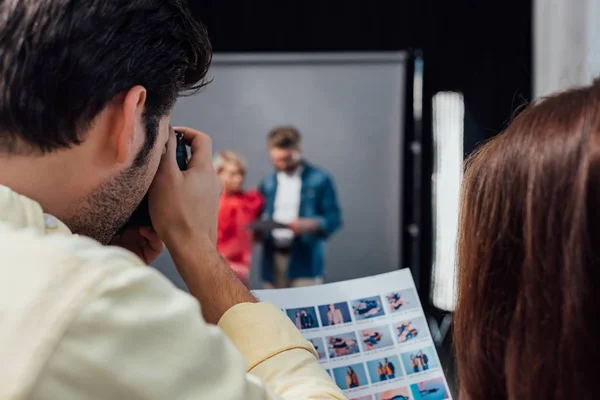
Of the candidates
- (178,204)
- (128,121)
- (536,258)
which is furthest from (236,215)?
(536,258)

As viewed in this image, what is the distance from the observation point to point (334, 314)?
724 millimetres

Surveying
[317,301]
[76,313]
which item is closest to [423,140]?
[317,301]

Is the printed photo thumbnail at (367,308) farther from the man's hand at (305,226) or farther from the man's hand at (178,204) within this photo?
the man's hand at (305,226)

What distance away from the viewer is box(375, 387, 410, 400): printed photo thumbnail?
70cm

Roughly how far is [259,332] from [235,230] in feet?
10.7

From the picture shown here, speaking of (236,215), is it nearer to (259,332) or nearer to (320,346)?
(320,346)

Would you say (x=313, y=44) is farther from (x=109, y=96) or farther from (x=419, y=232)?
(x=109, y=96)

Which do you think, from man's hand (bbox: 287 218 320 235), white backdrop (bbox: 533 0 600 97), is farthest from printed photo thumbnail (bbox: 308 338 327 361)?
man's hand (bbox: 287 218 320 235)

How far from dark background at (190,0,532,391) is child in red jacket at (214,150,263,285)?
50.1 inches

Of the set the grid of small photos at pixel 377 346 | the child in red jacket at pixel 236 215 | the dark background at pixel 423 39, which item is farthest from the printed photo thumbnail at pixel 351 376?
the dark background at pixel 423 39

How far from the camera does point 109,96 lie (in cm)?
56

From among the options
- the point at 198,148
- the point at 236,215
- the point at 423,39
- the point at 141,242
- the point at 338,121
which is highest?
the point at 198,148

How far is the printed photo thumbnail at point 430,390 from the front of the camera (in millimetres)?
701

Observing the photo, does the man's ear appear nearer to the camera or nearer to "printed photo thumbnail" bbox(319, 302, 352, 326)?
the camera
